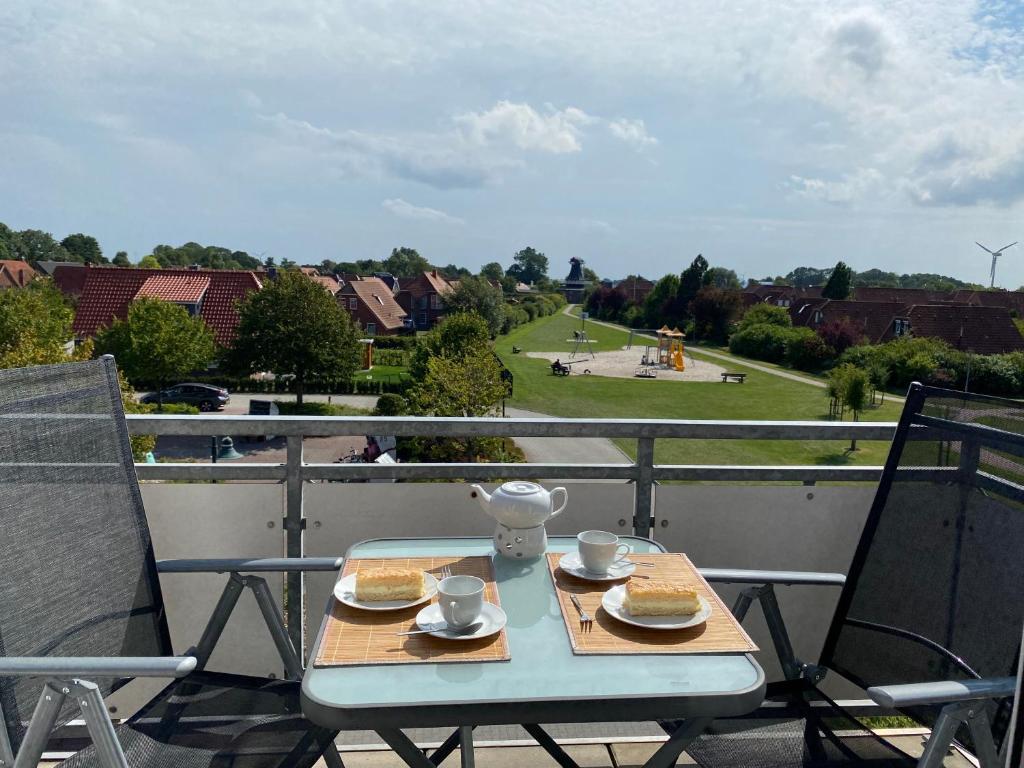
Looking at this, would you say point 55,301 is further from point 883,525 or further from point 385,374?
point 883,525

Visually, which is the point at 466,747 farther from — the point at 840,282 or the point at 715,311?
the point at 840,282

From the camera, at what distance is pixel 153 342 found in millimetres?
32312

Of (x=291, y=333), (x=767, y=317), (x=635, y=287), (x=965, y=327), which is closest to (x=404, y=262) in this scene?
(x=635, y=287)

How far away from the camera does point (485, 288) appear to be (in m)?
60.4

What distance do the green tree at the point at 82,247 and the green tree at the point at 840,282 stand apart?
99.2 m

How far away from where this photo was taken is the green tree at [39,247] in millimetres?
103688

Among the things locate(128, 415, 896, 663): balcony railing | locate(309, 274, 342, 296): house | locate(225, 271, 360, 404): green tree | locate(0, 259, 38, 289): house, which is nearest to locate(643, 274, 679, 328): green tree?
locate(309, 274, 342, 296): house

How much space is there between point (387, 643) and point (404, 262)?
119 meters

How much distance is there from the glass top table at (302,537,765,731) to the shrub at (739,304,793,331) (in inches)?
2603

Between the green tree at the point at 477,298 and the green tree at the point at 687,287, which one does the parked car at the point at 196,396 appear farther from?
the green tree at the point at 687,287

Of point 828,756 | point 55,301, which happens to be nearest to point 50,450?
point 828,756

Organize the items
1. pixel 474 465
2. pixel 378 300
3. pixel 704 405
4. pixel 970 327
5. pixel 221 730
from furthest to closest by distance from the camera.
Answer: pixel 378 300 < pixel 970 327 < pixel 704 405 < pixel 474 465 < pixel 221 730

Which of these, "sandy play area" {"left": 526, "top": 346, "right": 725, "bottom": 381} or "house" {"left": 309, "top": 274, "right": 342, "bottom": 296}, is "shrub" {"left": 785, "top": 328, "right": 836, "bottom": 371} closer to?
"sandy play area" {"left": 526, "top": 346, "right": 725, "bottom": 381}

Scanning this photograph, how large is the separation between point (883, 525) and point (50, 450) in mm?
2260
